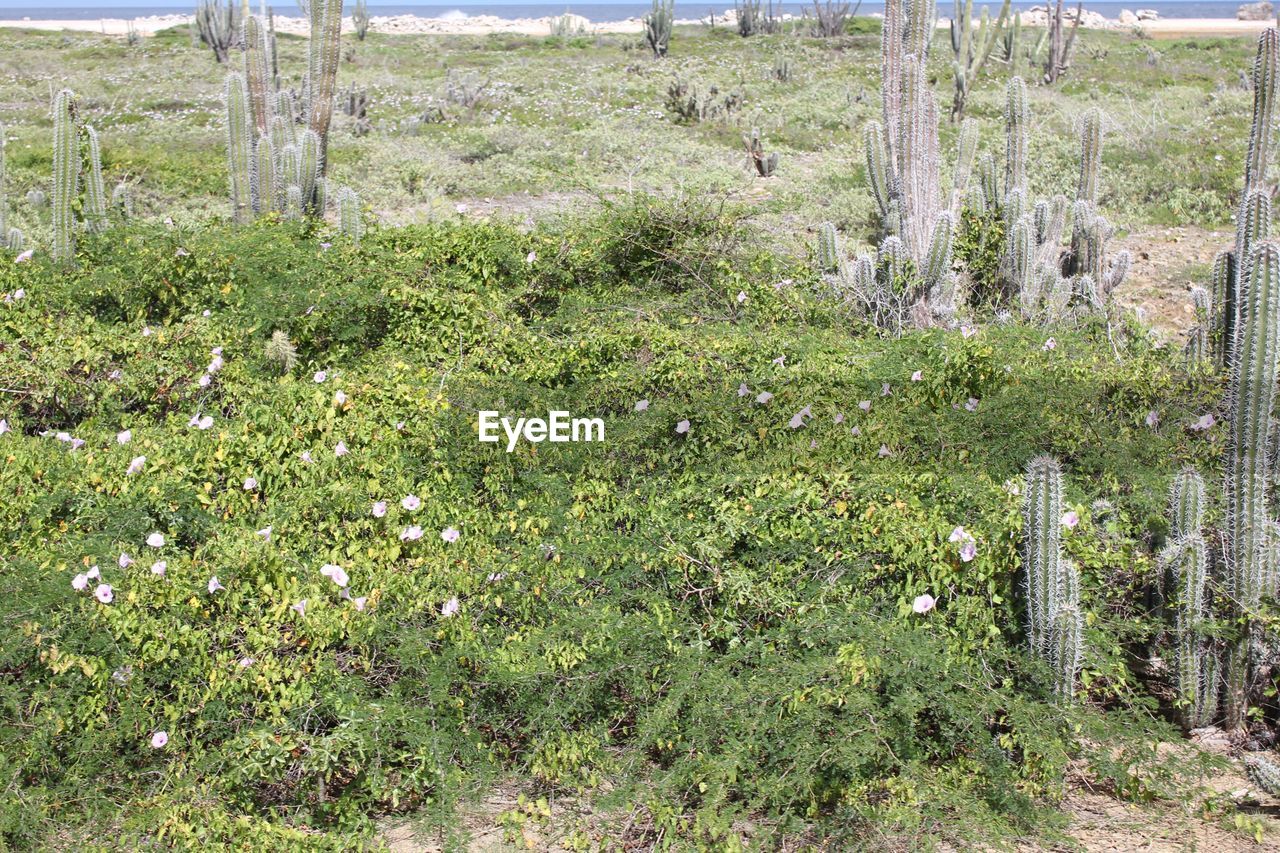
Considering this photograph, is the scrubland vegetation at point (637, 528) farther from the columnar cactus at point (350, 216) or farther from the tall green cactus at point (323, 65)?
the tall green cactus at point (323, 65)

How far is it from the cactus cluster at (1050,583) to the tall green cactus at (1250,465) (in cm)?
60

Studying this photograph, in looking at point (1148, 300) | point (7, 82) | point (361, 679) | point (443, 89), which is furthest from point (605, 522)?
point (7, 82)

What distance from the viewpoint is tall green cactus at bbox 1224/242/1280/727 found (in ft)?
12.8

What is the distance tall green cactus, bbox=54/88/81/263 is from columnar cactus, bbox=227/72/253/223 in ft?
3.48

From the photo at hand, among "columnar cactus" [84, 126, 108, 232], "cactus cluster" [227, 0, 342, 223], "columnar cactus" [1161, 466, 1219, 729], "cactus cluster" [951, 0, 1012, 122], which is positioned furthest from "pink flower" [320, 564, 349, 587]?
"cactus cluster" [951, 0, 1012, 122]

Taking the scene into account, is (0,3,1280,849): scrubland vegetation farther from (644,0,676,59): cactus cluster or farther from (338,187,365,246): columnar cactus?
(644,0,676,59): cactus cluster

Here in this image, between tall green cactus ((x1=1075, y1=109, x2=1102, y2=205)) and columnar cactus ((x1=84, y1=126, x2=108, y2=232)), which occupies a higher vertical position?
tall green cactus ((x1=1075, y1=109, x2=1102, y2=205))

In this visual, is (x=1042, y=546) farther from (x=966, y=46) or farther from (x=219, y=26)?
(x=219, y=26)

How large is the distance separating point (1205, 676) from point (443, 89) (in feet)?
55.2

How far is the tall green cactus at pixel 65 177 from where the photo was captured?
6.91 metres

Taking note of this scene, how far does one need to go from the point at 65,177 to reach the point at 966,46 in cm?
1361

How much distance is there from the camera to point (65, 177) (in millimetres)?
7020

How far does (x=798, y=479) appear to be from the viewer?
14.4ft

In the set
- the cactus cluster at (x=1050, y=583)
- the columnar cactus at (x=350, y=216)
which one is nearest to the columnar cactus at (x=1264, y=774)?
the cactus cluster at (x=1050, y=583)
